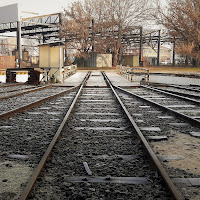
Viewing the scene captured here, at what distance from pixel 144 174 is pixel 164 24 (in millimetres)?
35772

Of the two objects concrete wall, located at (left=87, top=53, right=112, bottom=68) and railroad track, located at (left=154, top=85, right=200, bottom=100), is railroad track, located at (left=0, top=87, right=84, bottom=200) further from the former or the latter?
concrete wall, located at (left=87, top=53, right=112, bottom=68)

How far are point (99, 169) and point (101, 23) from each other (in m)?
46.1

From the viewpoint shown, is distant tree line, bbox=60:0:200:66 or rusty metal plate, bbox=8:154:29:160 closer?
rusty metal plate, bbox=8:154:29:160

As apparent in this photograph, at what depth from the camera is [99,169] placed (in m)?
3.41

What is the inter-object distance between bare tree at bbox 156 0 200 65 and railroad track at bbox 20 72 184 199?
1083 inches

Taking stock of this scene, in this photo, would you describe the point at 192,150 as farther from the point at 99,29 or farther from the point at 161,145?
the point at 99,29

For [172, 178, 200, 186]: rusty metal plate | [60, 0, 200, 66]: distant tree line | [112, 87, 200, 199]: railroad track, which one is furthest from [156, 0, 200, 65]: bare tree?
[172, 178, 200, 186]: rusty metal plate

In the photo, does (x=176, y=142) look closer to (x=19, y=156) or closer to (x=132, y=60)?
(x=19, y=156)

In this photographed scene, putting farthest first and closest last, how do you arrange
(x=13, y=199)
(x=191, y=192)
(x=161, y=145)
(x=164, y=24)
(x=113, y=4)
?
(x=113, y=4) < (x=164, y=24) < (x=161, y=145) < (x=191, y=192) < (x=13, y=199)

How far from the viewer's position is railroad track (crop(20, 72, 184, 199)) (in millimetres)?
2736

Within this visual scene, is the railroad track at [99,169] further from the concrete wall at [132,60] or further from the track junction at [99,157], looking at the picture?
the concrete wall at [132,60]

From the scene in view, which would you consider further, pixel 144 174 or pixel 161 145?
pixel 161 145

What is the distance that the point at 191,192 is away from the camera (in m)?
2.78

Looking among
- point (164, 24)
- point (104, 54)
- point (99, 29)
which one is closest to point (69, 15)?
point (99, 29)
